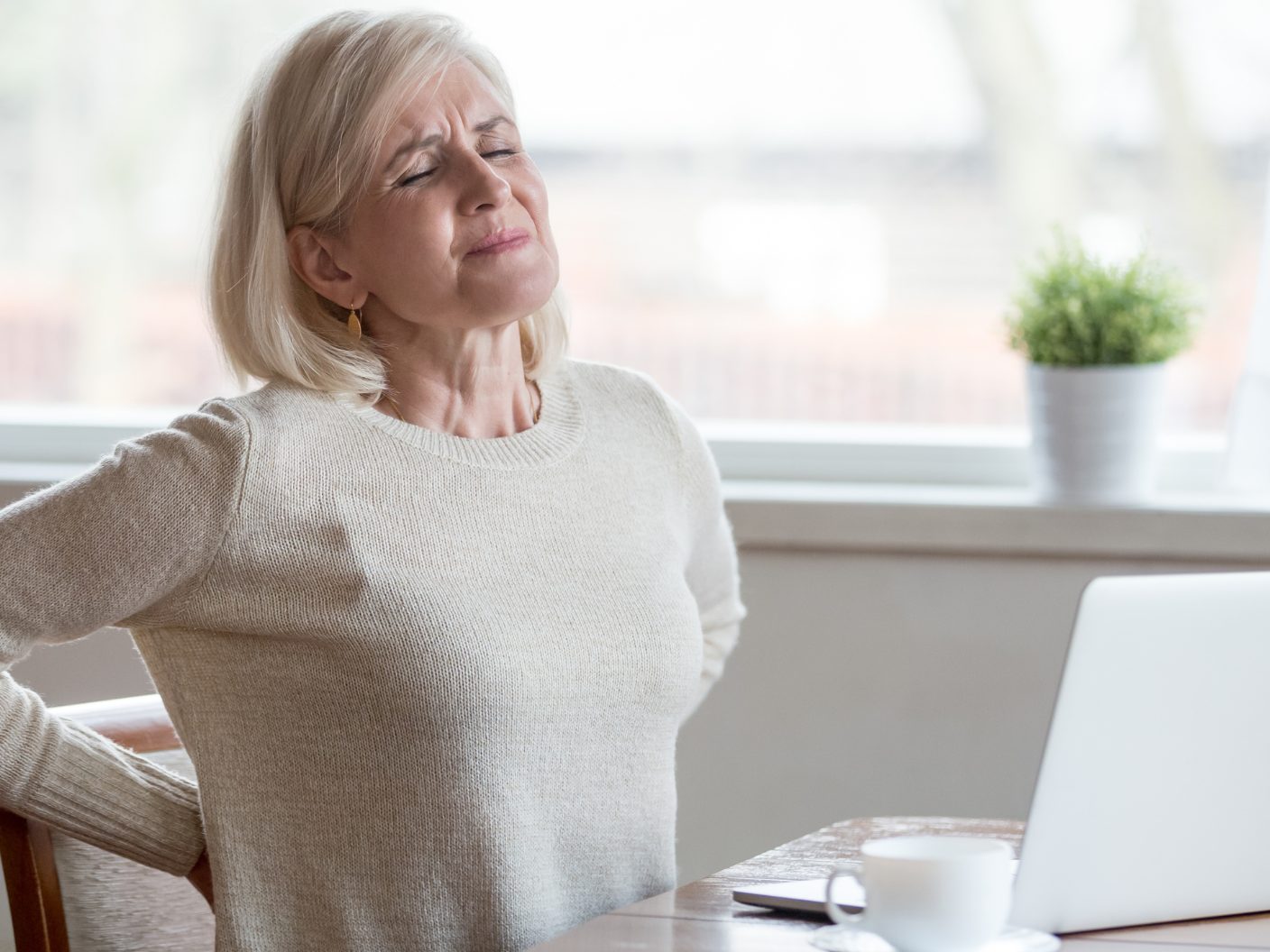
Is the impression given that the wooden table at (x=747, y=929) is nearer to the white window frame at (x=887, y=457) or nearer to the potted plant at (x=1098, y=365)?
the potted plant at (x=1098, y=365)

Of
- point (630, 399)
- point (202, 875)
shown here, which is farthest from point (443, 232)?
point (202, 875)

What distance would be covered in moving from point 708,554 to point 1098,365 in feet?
2.05

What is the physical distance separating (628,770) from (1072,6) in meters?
1.36

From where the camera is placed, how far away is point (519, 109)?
235cm

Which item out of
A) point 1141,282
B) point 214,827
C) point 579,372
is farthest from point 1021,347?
point 214,827

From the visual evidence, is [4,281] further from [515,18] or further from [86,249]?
[515,18]

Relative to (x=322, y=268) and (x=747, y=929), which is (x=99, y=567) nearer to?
(x=322, y=268)

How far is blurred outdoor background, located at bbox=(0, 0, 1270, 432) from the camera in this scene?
2.19m

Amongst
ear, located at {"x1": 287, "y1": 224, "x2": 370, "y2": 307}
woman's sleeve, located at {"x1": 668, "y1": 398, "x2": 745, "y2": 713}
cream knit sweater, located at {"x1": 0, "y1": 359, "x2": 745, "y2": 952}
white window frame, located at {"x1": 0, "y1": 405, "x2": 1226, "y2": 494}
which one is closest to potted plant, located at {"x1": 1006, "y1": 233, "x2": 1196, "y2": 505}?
white window frame, located at {"x1": 0, "y1": 405, "x2": 1226, "y2": 494}

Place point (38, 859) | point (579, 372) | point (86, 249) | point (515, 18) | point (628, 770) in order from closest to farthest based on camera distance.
Result: point (38, 859) < point (628, 770) < point (579, 372) < point (515, 18) < point (86, 249)

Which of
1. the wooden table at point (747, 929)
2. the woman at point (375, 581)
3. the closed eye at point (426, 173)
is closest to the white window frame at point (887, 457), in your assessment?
the woman at point (375, 581)

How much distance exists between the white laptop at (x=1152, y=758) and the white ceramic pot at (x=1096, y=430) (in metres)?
0.99

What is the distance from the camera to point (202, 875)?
139 cm

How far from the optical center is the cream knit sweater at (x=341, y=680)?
127cm
